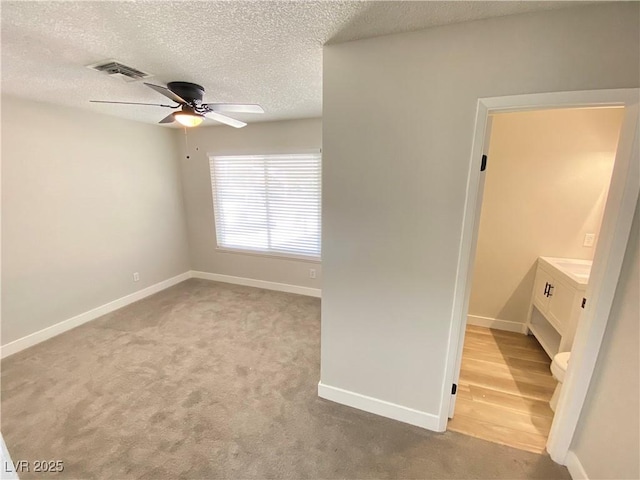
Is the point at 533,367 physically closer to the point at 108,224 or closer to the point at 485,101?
the point at 485,101

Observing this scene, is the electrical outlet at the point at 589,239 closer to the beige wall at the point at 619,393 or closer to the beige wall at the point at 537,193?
the beige wall at the point at 537,193

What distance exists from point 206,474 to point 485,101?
2547mm

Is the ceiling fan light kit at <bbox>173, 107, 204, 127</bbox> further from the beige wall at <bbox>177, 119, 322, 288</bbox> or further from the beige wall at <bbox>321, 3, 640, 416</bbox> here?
the beige wall at <bbox>177, 119, 322, 288</bbox>

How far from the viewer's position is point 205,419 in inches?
76.2

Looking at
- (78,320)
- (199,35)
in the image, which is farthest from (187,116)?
(78,320)

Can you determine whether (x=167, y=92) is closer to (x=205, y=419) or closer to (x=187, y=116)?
(x=187, y=116)

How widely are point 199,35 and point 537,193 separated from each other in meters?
3.12

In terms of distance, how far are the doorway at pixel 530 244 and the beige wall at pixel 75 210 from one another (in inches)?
161

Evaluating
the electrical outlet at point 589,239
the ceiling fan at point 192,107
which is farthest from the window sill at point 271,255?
the electrical outlet at point 589,239

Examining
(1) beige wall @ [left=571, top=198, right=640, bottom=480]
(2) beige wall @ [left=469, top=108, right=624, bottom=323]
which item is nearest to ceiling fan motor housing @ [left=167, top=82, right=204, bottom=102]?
(2) beige wall @ [left=469, top=108, right=624, bottom=323]

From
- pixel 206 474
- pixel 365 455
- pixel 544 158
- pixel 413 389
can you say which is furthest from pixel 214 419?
pixel 544 158

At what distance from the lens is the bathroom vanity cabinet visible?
215cm

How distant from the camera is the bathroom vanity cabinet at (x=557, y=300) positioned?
2.15 meters

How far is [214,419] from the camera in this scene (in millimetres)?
1937
